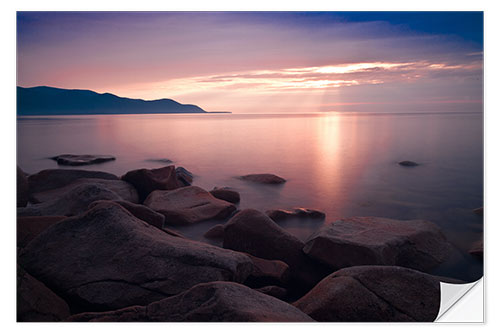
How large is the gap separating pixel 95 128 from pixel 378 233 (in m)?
4.84

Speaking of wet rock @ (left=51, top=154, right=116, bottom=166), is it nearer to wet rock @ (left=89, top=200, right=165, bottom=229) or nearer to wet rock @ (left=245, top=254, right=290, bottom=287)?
wet rock @ (left=89, top=200, right=165, bottom=229)

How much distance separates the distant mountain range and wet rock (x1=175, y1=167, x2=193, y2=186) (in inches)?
59.9

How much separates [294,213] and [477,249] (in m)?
2.21

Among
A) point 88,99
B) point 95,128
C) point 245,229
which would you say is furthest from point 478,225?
point 95,128

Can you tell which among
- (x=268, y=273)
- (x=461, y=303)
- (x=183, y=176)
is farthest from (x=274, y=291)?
(x=183, y=176)

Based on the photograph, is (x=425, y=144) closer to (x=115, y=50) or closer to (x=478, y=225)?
(x=478, y=225)

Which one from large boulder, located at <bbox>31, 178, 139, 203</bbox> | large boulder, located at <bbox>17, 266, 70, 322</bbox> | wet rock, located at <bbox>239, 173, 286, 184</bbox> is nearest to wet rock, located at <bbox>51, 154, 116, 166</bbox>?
large boulder, located at <bbox>31, 178, 139, 203</bbox>

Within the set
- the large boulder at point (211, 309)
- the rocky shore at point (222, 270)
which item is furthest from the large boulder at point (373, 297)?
the large boulder at point (211, 309)

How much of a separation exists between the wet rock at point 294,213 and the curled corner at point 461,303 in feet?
6.30

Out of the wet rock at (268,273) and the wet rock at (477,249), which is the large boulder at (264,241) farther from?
the wet rock at (477,249)

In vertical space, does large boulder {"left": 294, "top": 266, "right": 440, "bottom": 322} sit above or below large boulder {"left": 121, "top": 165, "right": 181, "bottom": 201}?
below

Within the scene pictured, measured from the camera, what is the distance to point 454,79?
14.1 ft

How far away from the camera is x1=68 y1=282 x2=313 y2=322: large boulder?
8.66ft

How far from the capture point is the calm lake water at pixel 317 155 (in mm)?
4344
